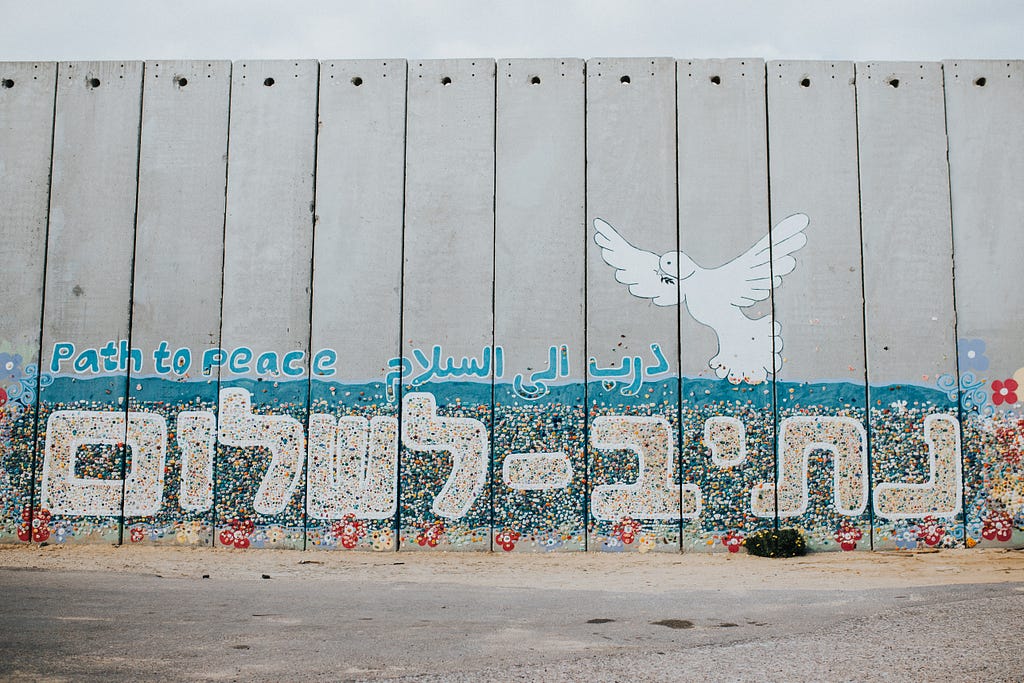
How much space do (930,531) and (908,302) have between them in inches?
106

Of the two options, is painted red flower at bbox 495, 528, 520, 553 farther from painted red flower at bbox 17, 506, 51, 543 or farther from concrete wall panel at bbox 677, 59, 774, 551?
painted red flower at bbox 17, 506, 51, 543

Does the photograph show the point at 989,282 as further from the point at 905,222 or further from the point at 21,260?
the point at 21,260

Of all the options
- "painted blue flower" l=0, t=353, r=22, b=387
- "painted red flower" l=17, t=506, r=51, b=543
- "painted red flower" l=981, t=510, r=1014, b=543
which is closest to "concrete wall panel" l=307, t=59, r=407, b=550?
"painted red flower" l=17, t=506, r=51, b=543

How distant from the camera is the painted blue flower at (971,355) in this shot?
9.78m

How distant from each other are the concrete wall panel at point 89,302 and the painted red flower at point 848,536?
27.1ft

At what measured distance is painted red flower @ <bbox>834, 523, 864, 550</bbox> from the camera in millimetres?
9570

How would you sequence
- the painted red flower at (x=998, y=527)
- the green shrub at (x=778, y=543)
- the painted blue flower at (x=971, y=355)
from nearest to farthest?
the green shrub at (x=778, y=543) < the painted red flower at (x=998, y=527) < the painted blue flower at (x=971, y=355)

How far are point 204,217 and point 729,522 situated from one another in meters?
7.29

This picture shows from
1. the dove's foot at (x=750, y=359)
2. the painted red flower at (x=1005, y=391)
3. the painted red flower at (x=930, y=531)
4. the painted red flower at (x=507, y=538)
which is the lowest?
the painted red flower at (x=507, y=538)

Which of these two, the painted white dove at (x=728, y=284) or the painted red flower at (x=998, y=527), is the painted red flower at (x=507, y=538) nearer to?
the painted white dove at (x=728, y=284)

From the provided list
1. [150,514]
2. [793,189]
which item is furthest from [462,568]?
[793,189]

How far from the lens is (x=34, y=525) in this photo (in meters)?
9.85

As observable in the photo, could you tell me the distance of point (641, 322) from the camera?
9820mm

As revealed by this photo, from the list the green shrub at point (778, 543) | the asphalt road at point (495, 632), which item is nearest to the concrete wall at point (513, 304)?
the green shrub at point (778, 543)
